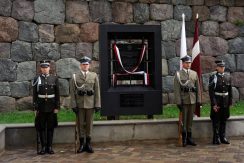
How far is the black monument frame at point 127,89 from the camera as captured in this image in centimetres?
915

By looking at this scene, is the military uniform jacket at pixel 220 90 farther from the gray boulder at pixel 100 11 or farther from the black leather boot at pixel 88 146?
the gray boulder at pixel 100 11

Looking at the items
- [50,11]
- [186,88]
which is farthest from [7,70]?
[186,88]

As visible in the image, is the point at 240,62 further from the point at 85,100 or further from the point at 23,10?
the point at 85,100

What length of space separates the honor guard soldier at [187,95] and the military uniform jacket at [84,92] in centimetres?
151

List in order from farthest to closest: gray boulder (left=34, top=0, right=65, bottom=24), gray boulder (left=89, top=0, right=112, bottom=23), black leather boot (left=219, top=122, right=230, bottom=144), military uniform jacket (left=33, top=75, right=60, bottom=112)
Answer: gray boulder (left=89, top=0, right=112, bottom=23), gray boulder (left=34, top=0, right=65, bottom=24), black leather boot (left=219, top=122, right=230, bottom=144), military uniform jacket (left=33, top=75, right=60, bottom=112)

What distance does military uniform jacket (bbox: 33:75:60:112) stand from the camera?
7793mm

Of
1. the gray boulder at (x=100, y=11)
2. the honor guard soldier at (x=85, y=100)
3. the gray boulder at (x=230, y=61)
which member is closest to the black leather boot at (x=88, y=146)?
the honor guard soldier at (x=85, y=100)

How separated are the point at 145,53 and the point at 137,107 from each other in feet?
3.74

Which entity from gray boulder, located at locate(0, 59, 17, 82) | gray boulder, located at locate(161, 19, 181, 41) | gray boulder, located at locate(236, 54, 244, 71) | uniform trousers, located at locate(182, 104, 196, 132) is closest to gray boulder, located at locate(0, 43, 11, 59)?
gray boulder, located at locate(0, 59, 17, 82)

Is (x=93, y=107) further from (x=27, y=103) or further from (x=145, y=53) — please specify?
(x=27, y=103)

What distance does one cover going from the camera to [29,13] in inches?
438

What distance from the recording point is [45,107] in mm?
7781

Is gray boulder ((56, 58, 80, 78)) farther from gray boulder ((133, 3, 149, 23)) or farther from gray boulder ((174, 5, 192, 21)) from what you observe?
gray boulder ((174, 5, 192, 21))

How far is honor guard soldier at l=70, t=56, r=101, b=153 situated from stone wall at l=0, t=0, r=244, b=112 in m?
3.41
